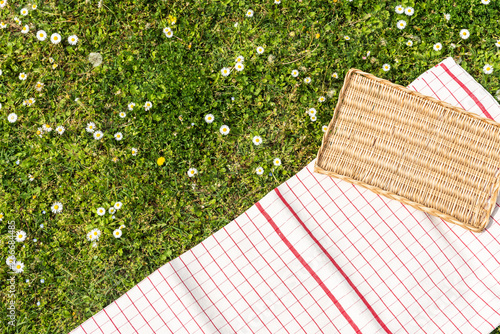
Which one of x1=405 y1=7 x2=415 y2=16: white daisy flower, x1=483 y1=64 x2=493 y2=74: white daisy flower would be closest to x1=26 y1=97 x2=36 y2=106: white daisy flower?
x1=405 y1=7 x2=415 y2=16: white daisy flower

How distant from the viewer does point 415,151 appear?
2.05 meters

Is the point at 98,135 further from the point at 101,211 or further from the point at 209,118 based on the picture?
the point at 209,118

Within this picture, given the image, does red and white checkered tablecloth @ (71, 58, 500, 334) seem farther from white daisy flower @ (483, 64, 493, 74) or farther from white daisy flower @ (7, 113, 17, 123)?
white daisy flower @ (7, 113, 17, 123)

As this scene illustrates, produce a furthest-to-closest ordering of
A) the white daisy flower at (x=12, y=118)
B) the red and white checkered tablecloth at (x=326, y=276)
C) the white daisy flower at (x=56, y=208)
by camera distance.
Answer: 1. the white daisy flower at (x=12, y=118)
2. the white daisy flower at (x=56, y=208)
3. the red and white checkered tablecloth at (x=326, y=276)

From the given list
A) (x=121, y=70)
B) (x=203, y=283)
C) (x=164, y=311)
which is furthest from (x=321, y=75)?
(x=164, y=311)

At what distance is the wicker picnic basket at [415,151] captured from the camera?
6.59 ft

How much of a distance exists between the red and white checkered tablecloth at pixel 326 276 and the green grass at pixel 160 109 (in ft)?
0.72

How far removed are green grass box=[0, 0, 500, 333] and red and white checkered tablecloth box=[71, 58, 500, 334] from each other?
219 millimetres

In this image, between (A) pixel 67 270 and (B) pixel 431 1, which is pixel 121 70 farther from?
(B) pixel 431 1

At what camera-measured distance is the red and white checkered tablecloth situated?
2113 mm

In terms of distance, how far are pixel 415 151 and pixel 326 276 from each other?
826 mm

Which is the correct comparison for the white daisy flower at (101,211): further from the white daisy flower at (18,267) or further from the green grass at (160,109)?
the white daisy flower at (18,267)

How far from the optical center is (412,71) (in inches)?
103

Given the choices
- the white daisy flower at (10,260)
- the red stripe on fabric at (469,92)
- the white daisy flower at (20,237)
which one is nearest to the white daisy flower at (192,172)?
the white daisy flower at (20,237)
